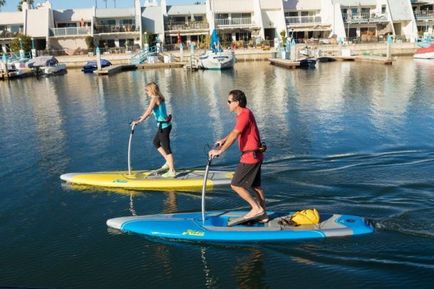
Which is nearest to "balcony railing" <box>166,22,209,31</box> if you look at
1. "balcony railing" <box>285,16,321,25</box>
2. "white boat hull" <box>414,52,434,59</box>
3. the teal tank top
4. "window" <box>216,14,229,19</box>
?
"window" <box>216,14,229,19</box>

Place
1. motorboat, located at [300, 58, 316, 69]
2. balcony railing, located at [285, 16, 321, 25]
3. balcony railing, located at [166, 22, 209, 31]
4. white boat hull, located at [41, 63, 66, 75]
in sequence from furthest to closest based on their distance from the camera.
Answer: balcony railing, located at [285, 16, 321, 25] < balcony railing, located at [166, 22, 209, 31] < white boat hull, located at [41, 63, 66, 75] < motorboat, located at [300, 58, 316, 69]

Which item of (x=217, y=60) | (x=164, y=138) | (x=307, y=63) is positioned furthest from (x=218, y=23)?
(x=164, y=138)

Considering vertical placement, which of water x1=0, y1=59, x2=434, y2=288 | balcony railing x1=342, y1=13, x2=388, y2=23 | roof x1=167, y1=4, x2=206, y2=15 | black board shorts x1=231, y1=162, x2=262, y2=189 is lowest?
water x1=0, y1=59, x2=434, y2=288

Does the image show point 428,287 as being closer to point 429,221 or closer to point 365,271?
point 365,271

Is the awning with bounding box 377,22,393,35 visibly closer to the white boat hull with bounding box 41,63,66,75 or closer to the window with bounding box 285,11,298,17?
the window with bounding box 285,11,298,17

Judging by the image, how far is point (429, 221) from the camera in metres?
9.24

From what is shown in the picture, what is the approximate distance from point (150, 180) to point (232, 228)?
12.6 ft

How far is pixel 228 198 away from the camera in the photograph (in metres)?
11.2

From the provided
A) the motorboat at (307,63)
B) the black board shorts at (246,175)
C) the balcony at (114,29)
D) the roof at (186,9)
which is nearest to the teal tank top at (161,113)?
the black board shorts at (246,175)

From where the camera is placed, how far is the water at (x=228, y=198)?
782 cm

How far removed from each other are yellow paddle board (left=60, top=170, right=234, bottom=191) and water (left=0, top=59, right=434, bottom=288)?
292 mm

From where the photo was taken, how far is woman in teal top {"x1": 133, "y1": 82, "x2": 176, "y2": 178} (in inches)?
455

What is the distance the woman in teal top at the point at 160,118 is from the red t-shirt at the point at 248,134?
379cm

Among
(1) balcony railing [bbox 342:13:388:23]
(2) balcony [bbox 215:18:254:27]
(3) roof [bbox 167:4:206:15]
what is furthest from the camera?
(3) roof [bbox 167:4:206:15]
